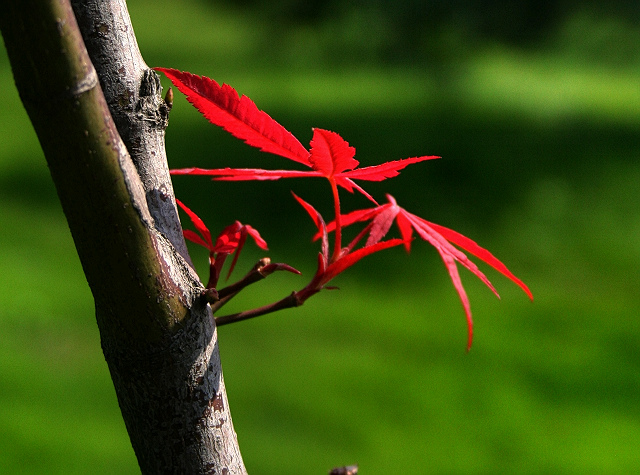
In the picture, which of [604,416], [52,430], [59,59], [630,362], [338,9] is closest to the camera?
[59,59]

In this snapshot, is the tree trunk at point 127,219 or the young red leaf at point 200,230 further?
the young red leaf at point 200,230

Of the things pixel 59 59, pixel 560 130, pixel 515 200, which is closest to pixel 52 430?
pixel 59 59

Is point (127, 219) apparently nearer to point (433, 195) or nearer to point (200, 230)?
point (200, 230)

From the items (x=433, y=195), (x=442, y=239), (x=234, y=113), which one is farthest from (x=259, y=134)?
(x=433, y=195)

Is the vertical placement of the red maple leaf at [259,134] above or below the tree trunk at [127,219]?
above

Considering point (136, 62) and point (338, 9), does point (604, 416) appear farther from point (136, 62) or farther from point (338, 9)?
point (338, 9)
